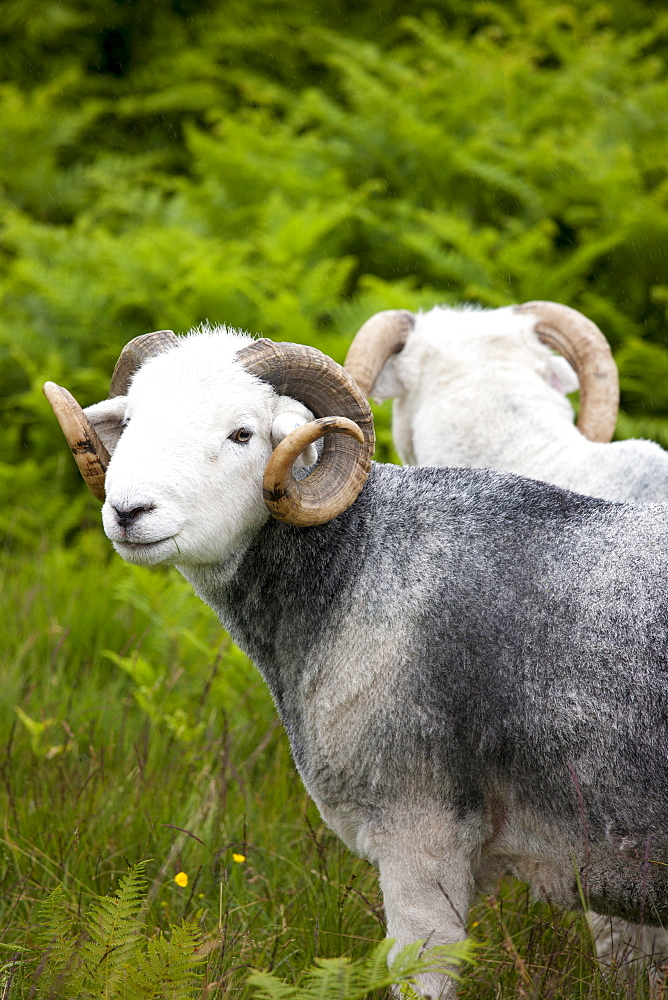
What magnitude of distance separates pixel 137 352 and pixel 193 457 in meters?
0.71

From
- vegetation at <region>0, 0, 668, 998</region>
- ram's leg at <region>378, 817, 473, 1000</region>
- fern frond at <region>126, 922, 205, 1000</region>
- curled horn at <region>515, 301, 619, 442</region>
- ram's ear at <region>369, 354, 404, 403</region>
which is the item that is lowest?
Answer: vegetation at <region>0, 0, 668, 998</region>

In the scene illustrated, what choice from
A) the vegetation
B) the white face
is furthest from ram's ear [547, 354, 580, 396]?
the vegetation

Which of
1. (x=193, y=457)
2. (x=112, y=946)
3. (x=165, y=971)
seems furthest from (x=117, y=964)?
(x=193, y=457)

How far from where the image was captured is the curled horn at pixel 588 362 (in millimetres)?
4699

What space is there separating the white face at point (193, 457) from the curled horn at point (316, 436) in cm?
6

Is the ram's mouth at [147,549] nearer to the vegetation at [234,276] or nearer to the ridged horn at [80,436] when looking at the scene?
Answer: the ridged horn at [80,436]

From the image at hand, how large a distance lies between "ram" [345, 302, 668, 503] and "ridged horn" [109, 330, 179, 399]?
119 centimetres

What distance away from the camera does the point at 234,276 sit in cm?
810

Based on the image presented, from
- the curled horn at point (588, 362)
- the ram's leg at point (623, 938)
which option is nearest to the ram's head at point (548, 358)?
the curled horn at point (588, 362)

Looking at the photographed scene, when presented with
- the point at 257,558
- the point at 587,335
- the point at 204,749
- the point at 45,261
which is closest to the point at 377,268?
the point at 45,261

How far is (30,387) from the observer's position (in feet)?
30.3

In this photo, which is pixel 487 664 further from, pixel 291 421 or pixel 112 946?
pixel 112 946

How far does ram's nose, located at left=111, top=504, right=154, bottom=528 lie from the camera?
2.90 m

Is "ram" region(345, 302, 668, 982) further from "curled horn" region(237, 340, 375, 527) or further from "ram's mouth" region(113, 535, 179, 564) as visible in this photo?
"ram's mouth" region(113, 535, 179, 564)
